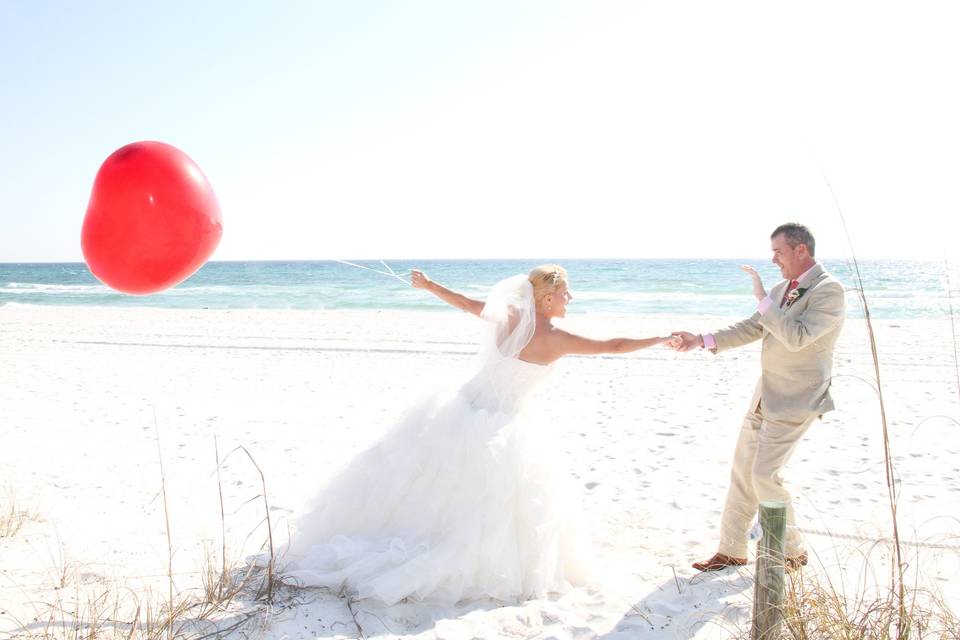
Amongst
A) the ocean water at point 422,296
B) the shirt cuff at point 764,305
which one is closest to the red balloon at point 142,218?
the shirt cuff at point 764,305

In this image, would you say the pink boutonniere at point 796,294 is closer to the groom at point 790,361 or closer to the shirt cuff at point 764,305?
the groom at point 790,361

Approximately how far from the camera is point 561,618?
3686 mm

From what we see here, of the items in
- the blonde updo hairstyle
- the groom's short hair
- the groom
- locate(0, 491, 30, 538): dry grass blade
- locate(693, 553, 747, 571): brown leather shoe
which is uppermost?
the groom's short hair

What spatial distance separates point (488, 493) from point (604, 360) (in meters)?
9.22

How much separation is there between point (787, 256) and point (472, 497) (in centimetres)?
242

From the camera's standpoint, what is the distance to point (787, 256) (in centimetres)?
411

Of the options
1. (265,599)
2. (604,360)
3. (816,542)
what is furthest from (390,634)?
(604,360)

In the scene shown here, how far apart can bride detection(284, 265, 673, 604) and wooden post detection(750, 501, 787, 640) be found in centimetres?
127

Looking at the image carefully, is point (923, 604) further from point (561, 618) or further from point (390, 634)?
point (390, 634)

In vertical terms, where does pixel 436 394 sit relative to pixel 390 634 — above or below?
above

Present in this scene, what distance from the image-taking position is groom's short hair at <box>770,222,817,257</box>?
4.07 metres

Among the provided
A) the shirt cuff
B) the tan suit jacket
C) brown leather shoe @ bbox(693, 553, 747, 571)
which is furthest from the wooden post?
the shirt cuff

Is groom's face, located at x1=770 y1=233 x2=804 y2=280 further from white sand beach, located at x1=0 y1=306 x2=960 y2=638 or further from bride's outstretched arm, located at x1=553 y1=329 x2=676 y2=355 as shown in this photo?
white sand beach, located at x1=0 y1=306 x2=960 y2=638

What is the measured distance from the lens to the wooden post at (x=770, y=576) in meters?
3.02
